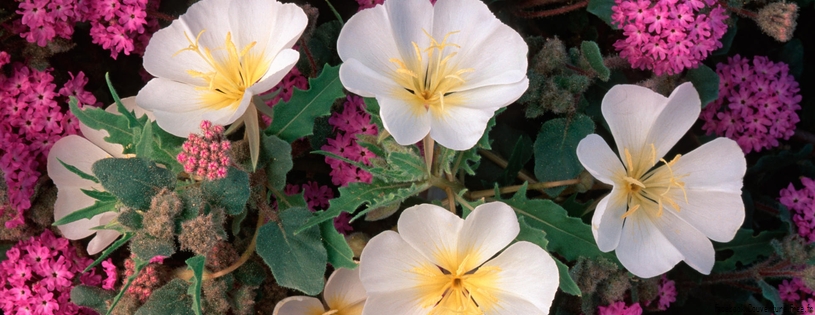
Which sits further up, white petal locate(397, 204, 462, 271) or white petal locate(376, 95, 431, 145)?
white petal locate(376, 95, 431, 145)

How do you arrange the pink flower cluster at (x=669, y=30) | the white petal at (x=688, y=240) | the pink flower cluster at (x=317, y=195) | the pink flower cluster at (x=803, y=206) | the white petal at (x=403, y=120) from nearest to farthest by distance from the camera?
the white petal at (x=403, y=120)
the white petal at (x=688, y=240)
the pink flower cluster at (x=669, y=30)
the pink flower cluster at (x=317, y=195)
the pink flower cluster at (x=803, y=206)

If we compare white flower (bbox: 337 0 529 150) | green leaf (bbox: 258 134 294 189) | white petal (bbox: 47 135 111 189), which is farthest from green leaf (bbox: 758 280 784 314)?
white petal (bbox: 47 135 111 189)

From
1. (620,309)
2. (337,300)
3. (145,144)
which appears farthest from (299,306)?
(620,309)

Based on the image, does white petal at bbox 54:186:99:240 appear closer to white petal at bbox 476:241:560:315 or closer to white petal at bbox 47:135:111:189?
white petal at bbox 47:135:111:189

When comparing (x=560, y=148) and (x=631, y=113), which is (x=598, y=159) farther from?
(x=560, y=148)

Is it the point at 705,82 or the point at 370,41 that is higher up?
the point at 370,41

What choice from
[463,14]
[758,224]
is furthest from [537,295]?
[758,224]

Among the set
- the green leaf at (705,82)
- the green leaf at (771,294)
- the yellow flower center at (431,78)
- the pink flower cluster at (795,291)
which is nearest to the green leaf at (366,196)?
the yellow flower center at (431,78)

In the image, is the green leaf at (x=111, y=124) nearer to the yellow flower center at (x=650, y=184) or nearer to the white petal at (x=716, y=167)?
the yellow flower center at (x=650, y=184)
